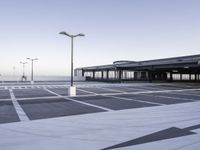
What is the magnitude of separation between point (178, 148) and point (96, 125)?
3420 mm

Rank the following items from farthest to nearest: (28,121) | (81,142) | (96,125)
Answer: (28,121) → (96,125) → (81,142)

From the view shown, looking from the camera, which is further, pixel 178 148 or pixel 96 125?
pixel 96 125

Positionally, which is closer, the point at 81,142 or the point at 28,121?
the point at 81,142

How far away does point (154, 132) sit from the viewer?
711 centimetres

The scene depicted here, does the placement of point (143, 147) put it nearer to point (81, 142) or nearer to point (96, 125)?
point (81, 142)

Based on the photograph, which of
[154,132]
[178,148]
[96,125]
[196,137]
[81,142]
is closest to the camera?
[178,148]

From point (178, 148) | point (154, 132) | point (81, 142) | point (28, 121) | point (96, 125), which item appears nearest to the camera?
point (178, 148)

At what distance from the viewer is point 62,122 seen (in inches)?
333

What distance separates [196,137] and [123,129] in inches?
98.0

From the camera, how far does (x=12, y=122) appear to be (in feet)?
27.3

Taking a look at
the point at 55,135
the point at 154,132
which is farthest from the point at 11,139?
the point at 154,132

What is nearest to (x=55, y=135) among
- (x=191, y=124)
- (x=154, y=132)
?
(x=154, y=132)

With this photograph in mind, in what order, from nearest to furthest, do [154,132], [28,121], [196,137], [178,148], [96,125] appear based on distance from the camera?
[178,148] → [196,137] → [154,132] → [96,125] → [28,121]

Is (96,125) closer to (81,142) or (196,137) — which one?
(81,142)
